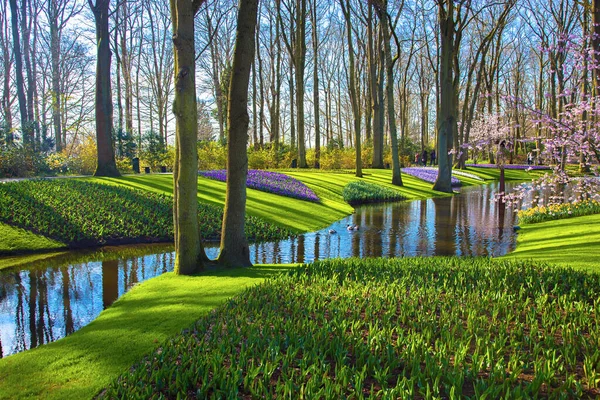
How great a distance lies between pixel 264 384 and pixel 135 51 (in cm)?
3919

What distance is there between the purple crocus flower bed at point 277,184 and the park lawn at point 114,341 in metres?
10.4

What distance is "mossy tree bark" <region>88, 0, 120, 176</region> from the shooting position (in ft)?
55.1

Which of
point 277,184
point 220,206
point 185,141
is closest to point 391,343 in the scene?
point 185,141

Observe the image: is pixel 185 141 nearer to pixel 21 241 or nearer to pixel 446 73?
pixel 21 241

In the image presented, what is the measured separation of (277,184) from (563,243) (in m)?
10.5

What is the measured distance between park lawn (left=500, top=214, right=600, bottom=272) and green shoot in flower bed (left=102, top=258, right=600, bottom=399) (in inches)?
76.3

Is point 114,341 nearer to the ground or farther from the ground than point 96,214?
nearer to the ground

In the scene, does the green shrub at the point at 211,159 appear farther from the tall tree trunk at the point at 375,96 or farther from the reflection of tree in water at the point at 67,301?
the reflection of tree in water at the point at 67,301

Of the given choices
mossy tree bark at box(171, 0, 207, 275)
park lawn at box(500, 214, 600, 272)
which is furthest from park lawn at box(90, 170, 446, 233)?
mossy tree bark at box(171, 0, 207, 275)

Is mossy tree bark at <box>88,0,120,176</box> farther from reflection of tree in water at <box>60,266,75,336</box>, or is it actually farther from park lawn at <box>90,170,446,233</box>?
reflection of tree in water at <box>60,266,75,336</box>

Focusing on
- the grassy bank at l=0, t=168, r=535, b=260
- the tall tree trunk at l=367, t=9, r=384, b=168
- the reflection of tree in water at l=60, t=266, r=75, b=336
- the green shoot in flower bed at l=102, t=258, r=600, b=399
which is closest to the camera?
the green shoot in flower bed at l=102, t=258, r=600, b=399

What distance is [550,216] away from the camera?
13.1 metres

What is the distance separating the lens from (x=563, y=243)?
957cm

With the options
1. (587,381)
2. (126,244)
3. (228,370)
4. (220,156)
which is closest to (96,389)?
(228,370)
